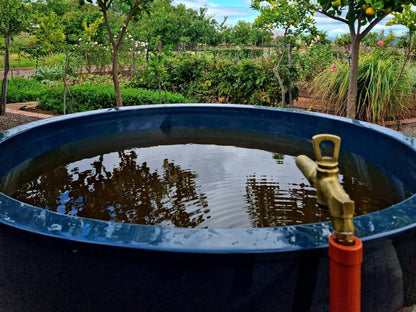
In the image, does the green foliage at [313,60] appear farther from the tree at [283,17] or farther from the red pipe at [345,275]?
the red pipe at [345,275]

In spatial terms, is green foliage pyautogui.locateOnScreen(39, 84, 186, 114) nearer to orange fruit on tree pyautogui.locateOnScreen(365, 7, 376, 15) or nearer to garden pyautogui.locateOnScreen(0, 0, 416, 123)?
garden pyautogui.locateOnScreen(0, 0, 416, 123)

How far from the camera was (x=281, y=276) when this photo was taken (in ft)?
3.10

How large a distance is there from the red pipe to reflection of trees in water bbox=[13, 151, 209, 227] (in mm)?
785

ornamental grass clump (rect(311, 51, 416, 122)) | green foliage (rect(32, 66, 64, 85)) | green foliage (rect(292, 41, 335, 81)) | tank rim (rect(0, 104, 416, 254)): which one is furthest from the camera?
green foliage (rect(32, 66, 64, 85))

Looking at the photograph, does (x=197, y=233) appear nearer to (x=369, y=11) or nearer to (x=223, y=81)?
(x=369, y=11)

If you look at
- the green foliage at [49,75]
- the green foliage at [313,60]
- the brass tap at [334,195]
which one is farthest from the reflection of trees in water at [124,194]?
the green foliage at [49,75]

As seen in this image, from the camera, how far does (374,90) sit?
5.15 meters

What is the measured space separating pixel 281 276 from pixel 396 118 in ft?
17.9

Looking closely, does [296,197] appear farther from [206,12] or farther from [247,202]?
[206,12]

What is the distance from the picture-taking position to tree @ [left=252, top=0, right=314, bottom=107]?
5.83 metres

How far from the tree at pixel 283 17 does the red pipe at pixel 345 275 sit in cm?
516

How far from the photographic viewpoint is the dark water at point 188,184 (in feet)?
5.29

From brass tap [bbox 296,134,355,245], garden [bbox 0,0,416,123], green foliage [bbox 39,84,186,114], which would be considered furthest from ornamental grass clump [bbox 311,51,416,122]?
brass tap [bbox 296,134,355,245]

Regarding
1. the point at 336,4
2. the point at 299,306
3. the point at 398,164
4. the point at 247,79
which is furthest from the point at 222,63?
the point at 299,306
